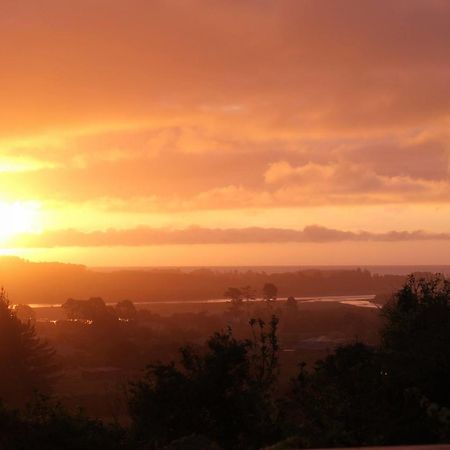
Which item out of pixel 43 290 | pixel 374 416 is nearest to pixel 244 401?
pixel 374 416

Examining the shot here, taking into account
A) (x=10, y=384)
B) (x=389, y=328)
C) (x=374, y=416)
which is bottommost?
(x=10, y=384)

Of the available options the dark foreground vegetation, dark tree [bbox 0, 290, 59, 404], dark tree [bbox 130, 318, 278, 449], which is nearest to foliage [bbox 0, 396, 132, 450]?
the dark foreground vegetation

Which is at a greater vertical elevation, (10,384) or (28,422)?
(28,422)

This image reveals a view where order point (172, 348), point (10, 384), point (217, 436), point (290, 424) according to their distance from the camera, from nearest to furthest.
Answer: point (217, 436) < point (290, 424) < point (10, 384) < point (172, 348)

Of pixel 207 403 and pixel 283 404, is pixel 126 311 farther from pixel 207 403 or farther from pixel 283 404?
pixel 207 403

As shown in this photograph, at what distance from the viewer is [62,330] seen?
86.6 meters

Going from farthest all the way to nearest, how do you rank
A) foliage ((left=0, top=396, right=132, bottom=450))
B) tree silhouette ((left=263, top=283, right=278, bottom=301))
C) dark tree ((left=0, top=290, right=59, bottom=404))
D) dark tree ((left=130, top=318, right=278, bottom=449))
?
tree silhouette ((left=263, top=283, right=278, bottom=301))
dark tree ((left=0, top=290, right=59, bottom=404))
dark tree ((left=130, top=318, right=278, bottom=449))
foliage ((left=0, top=396, right=132, bottom=450))

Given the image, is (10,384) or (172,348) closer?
(10,384)

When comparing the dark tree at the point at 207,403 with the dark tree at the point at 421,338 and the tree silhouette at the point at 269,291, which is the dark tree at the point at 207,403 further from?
the tree silhouette at the point at 269,291

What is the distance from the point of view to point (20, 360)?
157ft

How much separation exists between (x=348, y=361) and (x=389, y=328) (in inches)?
151

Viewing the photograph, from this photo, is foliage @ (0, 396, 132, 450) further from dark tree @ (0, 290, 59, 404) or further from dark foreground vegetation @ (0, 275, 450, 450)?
dark tree @ (0, 290, 59, 404)

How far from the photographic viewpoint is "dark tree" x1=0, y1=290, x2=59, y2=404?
44.9 m

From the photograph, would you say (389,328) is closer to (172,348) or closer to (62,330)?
(172,348)
